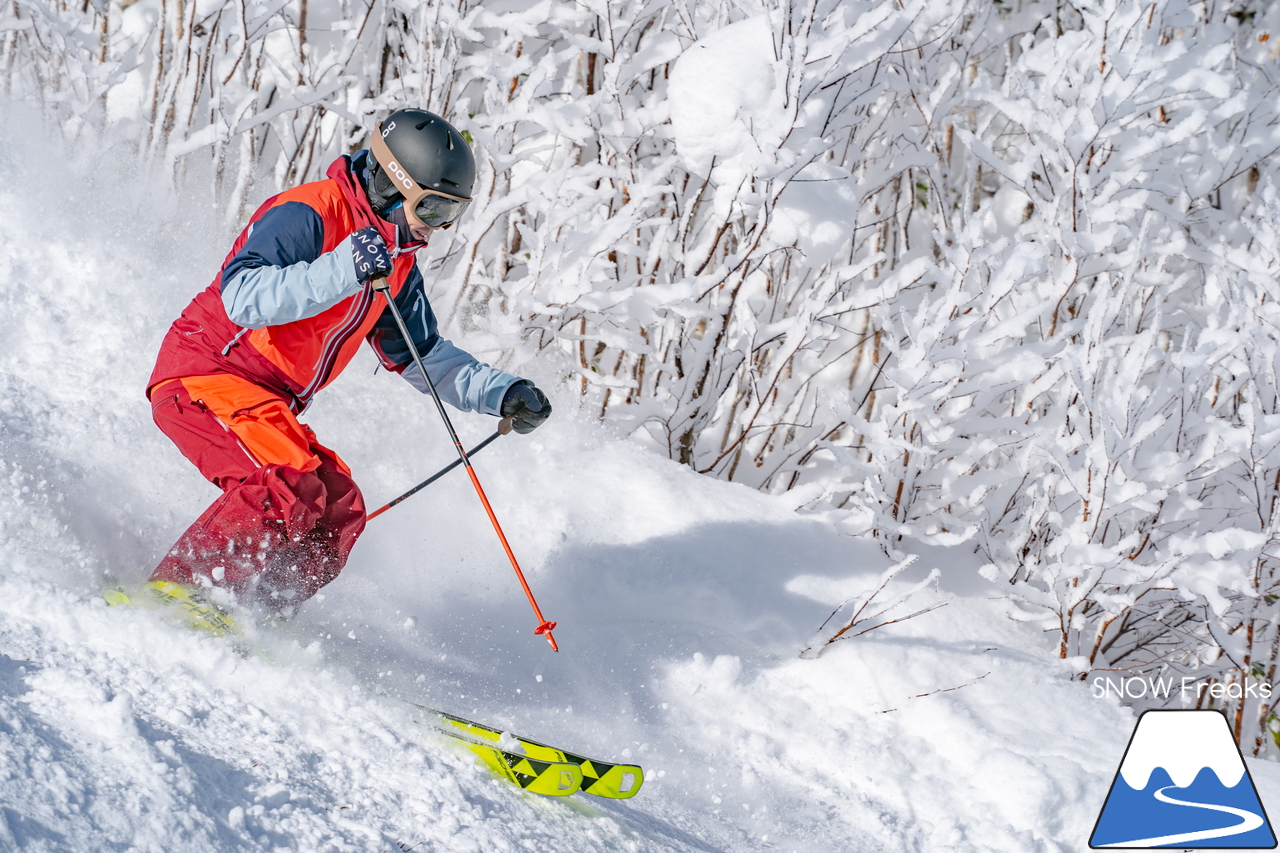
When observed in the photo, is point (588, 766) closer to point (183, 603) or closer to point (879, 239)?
point (183, 603)

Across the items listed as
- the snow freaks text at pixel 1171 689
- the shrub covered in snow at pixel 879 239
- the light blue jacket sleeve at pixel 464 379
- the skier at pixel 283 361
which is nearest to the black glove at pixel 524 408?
the light blue jacket sleeve at pixel 464 379

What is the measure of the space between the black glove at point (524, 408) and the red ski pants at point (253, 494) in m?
0.62

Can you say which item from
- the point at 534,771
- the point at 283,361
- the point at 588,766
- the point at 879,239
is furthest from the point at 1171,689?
the point at 283,361

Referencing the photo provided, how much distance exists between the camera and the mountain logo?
2.45 meters

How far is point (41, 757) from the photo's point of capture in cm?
151

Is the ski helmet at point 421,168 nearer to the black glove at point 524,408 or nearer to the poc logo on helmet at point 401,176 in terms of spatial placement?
the poc logo on helmet at point 401,176

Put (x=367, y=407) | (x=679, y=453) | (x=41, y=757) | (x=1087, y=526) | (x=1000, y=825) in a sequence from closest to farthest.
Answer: (x=41, y=757) < (x=1000, y=825) < (x=1087, y=526) < (x=367, y=407) < (x=679, y=453)

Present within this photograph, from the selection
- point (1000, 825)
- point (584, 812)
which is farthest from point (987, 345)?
point (584, 812)

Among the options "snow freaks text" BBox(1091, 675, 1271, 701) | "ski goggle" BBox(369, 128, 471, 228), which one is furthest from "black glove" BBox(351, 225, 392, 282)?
"snow freaks text" BBox(1091, 675, 1271, 701)

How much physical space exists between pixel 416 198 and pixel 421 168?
0.08 metres

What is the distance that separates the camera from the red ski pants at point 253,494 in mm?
2412

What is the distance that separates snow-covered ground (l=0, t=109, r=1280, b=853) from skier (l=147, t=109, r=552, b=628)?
0.25 m

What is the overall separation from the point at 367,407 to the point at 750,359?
1.78m

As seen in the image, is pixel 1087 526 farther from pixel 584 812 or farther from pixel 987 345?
pixel 584 812
